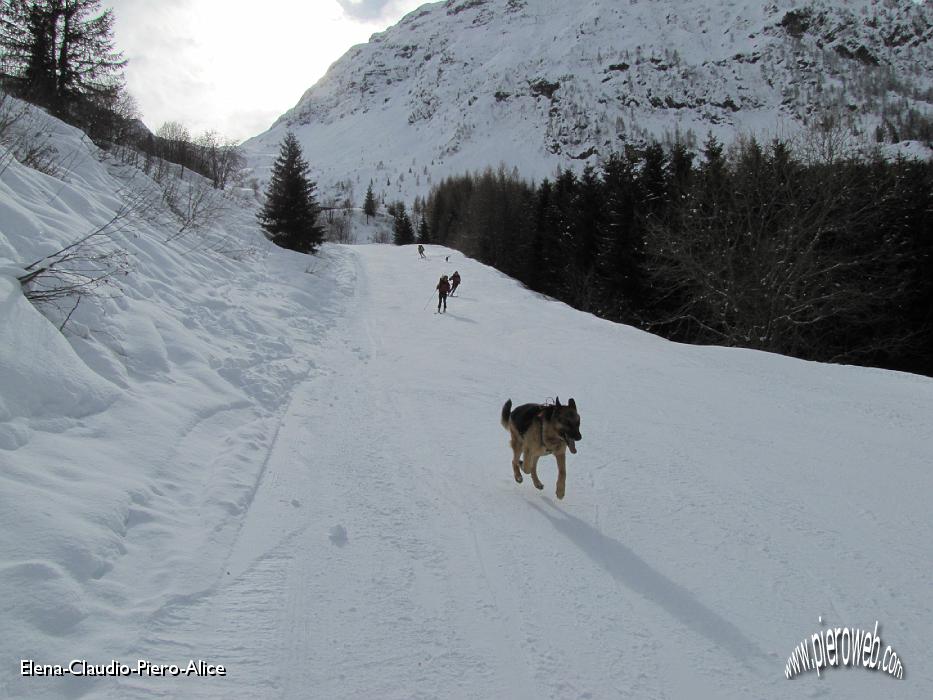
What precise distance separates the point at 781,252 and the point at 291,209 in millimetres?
26033

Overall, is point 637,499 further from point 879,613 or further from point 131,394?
point 131,394

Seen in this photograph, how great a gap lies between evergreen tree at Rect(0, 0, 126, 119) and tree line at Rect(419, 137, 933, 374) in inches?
895

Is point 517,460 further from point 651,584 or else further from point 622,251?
point 622,251

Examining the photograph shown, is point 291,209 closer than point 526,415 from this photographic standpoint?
No

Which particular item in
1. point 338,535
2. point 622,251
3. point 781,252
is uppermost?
point 622,251

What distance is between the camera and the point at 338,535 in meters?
4.00

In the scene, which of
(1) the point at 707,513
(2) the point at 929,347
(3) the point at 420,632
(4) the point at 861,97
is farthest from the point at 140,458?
(4) the point at 861,97

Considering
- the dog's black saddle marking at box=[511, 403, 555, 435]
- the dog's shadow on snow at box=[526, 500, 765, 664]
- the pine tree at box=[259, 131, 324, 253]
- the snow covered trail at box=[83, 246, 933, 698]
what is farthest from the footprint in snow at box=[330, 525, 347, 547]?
the pine tree at box=[259, 131, 324, 253]

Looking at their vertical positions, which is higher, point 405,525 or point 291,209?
point 291,209

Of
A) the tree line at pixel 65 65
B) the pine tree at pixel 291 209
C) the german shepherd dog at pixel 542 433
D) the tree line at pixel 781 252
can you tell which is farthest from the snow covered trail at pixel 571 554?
the pine tree at pixel 291 209

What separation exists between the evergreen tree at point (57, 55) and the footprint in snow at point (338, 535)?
752 inches

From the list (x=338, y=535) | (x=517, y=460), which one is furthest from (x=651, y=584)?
(x=338, y=535)

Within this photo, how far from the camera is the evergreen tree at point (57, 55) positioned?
16.2m

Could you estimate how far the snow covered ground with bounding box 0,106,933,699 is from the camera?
2.75m
